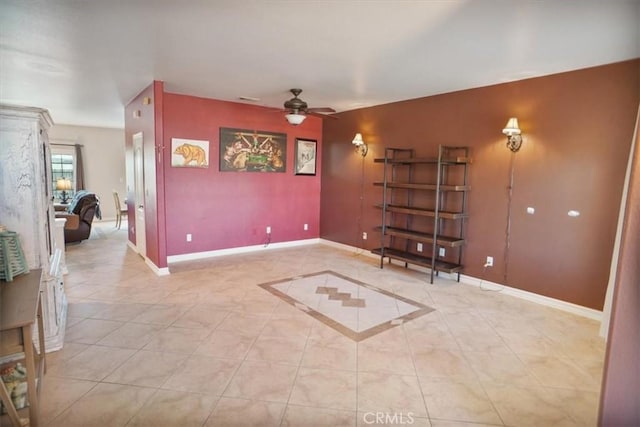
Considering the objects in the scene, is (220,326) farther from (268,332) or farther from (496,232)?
(496,232)

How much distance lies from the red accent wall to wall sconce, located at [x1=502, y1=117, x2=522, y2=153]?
11.7ft

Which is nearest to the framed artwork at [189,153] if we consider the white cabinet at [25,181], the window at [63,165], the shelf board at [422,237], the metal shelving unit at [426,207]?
the white cabinet at [25,181]

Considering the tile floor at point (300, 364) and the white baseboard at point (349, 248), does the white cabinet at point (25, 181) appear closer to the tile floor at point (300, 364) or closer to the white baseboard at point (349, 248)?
the tile floor at point (300, 364)

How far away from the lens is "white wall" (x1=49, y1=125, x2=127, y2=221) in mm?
9125

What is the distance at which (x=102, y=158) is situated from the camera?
949 centimetres

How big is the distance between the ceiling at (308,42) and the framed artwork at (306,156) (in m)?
1.89

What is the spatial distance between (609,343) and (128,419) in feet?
Answer: 7.73

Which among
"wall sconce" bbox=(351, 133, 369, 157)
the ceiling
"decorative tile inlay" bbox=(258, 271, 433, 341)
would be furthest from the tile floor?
"wall sconce" bbox=(351, 133, 369, 157)

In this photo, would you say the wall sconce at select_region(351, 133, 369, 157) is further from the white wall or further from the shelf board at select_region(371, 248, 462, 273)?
the white wall

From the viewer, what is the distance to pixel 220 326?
313 centimetres

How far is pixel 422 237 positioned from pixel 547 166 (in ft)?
5.43

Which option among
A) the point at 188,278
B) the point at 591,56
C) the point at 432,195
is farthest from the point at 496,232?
the point at 188,278

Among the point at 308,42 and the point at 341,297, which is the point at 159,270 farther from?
the point at 308,42

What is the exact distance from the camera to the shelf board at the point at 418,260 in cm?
445
